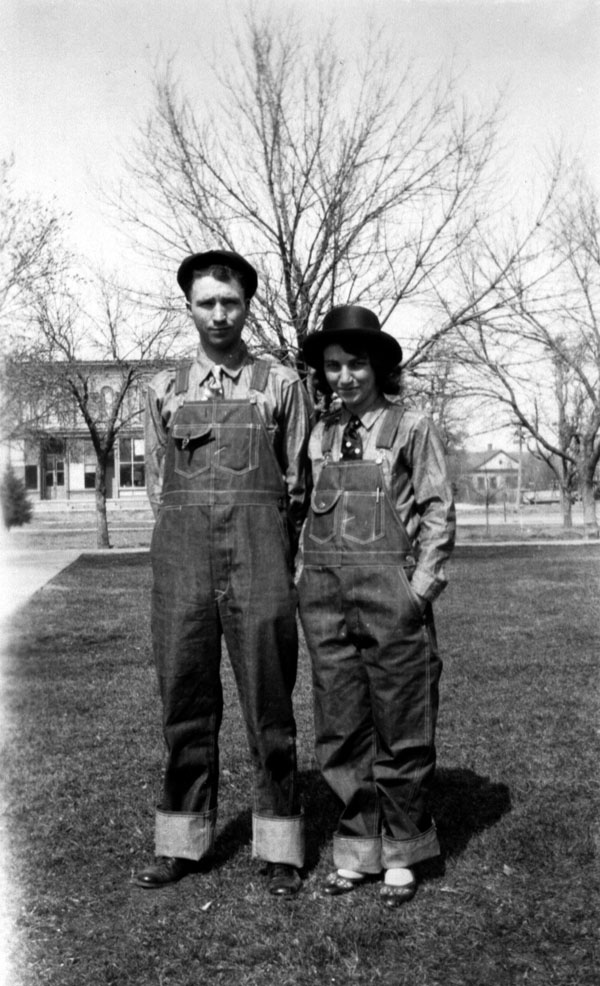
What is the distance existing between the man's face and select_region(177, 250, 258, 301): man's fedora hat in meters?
0.04

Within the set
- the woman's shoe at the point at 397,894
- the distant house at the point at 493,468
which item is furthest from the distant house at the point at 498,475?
the woman's shoe at the point at 397,894

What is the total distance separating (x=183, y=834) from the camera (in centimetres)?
346

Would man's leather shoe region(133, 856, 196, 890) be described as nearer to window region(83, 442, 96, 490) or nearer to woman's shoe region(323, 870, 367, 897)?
woman's shoe region(323, 870, 367, 897)

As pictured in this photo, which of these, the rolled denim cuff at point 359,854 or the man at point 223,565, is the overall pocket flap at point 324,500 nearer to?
the man at point 223,565

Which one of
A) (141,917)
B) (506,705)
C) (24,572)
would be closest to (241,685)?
(141,917)

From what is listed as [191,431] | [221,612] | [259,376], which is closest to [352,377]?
[259,376]

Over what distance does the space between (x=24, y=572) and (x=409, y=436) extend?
1314cm

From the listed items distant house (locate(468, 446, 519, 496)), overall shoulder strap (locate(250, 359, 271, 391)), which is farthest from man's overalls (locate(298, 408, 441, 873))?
distant house (locate(468, 446, 519, 496))

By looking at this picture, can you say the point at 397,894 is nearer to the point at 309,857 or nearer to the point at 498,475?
the point at 309,857

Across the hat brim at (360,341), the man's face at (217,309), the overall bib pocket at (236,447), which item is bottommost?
the overall bib pocket at (236,447)

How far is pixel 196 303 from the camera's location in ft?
11.5

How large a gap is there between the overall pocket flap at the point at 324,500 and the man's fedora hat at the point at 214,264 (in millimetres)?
799

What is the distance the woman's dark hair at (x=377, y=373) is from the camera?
11.2 feet

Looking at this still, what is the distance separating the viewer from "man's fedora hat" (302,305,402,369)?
11.1ft
